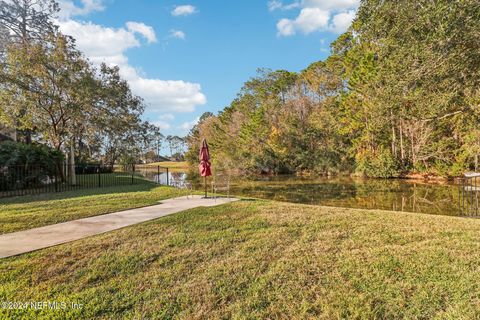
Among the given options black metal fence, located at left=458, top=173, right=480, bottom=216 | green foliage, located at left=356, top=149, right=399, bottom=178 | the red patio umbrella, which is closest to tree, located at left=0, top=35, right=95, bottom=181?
the red patio umbrella

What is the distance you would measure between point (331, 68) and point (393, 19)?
20.7m

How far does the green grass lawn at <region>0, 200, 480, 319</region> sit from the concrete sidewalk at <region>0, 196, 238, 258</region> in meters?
0.38

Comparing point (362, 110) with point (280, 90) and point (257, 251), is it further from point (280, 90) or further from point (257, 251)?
point (257, 251)

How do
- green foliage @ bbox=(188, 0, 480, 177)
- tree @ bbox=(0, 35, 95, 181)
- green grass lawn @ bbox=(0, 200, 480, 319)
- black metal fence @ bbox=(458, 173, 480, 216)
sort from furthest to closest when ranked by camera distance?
1. tree @ bbox=(0, 35, 95, 181)
2. black metal fence @ bbox=(458, 173, 480, 216)
3. green foliage @ bbox=(188, 0, 480, 177)
4. green grass lawn @ bbox=(0, 200, 480, 319)

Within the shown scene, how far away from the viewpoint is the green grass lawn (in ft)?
8.71

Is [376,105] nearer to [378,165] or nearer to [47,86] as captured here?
[378,165]

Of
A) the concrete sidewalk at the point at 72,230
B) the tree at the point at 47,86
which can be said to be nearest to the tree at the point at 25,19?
the tree at the point at 47,86

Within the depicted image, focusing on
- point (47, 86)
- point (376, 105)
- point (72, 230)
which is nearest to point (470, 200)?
point (376, 105)

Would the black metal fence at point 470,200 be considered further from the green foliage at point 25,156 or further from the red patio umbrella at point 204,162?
the green foliage at point 25,156

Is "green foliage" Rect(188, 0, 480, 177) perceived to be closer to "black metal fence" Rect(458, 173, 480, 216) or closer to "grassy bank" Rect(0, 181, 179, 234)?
"black metal fence" Rect(458, 173, 480, 216)

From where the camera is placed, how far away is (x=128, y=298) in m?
2.88

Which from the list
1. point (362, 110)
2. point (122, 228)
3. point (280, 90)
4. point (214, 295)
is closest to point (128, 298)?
point (214, 295)

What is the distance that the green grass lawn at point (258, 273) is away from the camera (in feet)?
8.71

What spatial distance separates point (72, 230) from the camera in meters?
5.08
